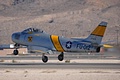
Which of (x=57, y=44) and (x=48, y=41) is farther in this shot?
(x=48, y=41)

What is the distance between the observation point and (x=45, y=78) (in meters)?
36.3

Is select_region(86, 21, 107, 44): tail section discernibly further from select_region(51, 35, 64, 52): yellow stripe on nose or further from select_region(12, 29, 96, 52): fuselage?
select_region(51, 35, 64, 52): yellow stripe on nose

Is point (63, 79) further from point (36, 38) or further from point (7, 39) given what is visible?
point (7, 39)

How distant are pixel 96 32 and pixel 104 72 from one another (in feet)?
41.7

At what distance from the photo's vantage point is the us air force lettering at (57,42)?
52.7 m

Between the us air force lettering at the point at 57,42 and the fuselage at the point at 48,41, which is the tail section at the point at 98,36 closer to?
the us air force lettering at the point at 57,42

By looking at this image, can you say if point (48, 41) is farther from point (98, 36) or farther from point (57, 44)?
point (98, 36)

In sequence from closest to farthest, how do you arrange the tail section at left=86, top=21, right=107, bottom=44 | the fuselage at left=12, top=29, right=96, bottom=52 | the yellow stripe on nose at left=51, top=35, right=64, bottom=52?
the tail section at left=86, top=21, right=107, bottom=44
the fuselage at left=12, top=29, right=96, bottom=52
the yellow stripe on nose at left=51, top=35, right=64, bottom=52

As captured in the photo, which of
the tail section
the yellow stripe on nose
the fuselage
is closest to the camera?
the tail section

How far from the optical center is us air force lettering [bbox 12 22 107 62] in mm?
52719

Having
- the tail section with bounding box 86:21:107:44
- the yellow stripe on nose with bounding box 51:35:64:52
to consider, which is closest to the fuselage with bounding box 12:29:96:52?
the yellow stripe on nose with bounding box 51:35:64:52

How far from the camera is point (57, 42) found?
55.4 metres

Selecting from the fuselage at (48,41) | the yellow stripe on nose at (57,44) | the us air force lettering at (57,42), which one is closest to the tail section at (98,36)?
the us air force lettering at (57,42)

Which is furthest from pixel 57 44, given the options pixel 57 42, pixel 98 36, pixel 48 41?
pixel 98 36
